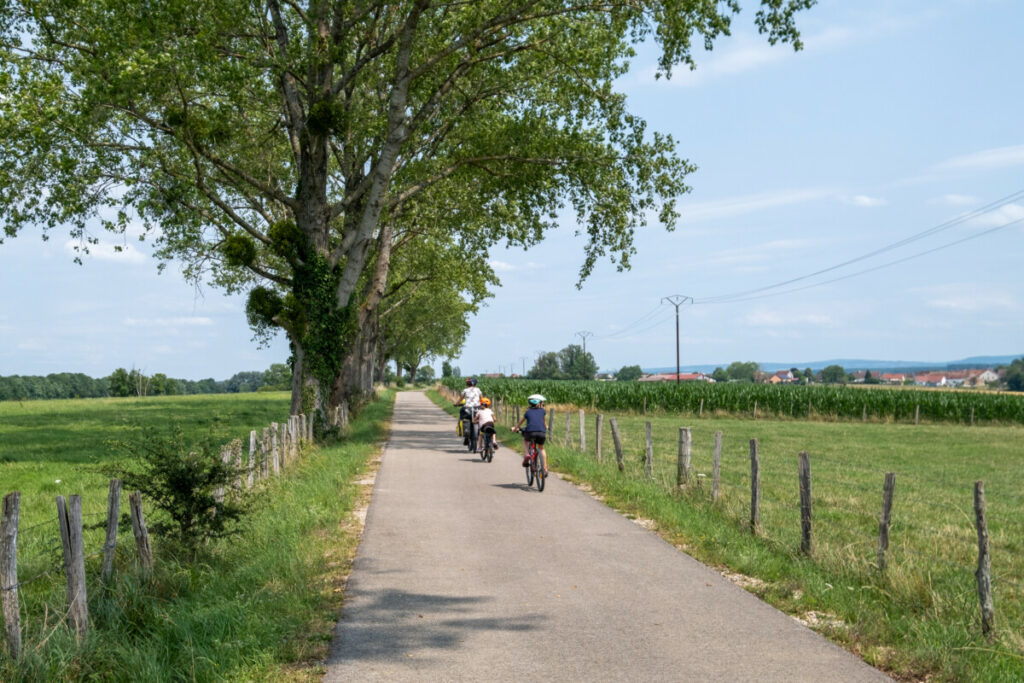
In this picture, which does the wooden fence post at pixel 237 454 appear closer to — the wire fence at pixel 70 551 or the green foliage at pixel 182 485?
the wire fence at pixel 70 551

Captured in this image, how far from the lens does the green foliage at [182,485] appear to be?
9.07m

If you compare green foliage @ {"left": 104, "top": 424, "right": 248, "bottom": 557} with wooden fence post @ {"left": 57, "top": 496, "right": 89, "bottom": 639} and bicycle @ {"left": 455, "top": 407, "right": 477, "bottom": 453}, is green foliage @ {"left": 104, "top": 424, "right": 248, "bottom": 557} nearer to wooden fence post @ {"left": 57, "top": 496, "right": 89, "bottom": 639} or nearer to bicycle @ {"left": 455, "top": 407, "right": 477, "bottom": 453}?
wooden fence post @ {"left": 57, "top": 496, "right": 89, "bottom": 639}

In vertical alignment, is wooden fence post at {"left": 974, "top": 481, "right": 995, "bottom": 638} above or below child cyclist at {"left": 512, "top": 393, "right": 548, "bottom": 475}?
below

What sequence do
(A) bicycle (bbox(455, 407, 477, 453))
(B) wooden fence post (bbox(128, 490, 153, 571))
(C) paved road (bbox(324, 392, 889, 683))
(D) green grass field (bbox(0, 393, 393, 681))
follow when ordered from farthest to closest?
(A) bicycle (bbox(455, 407, 477, 453)) → (B) wooden fence post (bbox(128, 490, 153, 571)) → (C) paved road (bbox(324, 392, 889, 683)) → (D) green grass field (bbox(0, 393, 393, 681))

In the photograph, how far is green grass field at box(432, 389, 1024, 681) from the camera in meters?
6.49

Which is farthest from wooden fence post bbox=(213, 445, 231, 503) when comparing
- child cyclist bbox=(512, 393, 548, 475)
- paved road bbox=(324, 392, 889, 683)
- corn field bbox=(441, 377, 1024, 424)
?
corn field bbox=(441, 377, 1024, 424)

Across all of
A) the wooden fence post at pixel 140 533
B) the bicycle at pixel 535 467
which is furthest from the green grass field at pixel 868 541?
the wooden fence post at pixel 140 533

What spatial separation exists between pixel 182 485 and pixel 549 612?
426cm

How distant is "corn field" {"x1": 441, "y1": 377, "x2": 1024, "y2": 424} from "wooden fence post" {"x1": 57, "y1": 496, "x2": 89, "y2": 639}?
45.5 meters

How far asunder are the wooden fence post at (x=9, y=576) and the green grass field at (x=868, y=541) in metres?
5.94

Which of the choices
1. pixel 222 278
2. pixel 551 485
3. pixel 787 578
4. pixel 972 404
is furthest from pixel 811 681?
pixel 972 404

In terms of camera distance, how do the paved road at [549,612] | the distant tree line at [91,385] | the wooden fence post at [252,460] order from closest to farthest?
1. the paved road at [549,612]
2. the wooden fence post at [252,460]
3. the distant tree line at [91,385]

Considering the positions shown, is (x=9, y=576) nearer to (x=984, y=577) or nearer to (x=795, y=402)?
(x=984, y=577)

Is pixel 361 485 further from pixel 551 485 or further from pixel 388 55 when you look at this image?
pixel 388 55
